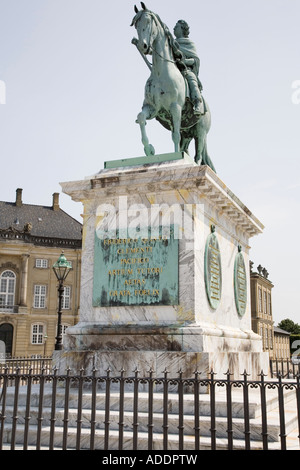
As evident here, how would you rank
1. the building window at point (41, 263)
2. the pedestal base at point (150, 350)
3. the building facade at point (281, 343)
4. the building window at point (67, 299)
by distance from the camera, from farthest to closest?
the building facade at point (281, 343), the building window at point (67, 299), the building window at point (41, 263), the pedestal base at point (150, 350)

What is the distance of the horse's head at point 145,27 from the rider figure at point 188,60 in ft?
3.24

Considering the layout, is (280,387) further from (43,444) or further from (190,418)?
(43,444)

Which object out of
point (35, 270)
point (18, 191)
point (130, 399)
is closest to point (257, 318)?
point (35, 270)

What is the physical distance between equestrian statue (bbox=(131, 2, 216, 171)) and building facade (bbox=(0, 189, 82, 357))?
47602 mm

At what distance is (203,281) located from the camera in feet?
27.6

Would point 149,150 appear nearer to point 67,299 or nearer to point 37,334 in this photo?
point 67,299

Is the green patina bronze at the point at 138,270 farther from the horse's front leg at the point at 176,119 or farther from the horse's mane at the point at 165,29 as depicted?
the horse's mane at the point at 165,29

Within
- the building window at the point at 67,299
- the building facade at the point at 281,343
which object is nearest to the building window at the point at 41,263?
the building window at the point at 67,299

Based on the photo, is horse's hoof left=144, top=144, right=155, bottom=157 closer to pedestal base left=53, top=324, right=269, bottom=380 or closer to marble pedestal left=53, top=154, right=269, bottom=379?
marble pedestal left=53, top=154, right=269, bottom=379

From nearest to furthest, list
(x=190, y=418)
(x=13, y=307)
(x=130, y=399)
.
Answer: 1. (x=190, y=418)
2. (x=130, y=399)
3. (x=13, y=307)

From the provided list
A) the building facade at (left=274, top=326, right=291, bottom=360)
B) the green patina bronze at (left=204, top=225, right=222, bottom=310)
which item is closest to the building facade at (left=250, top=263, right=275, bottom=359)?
the building facade at (left=274, top=326, right=291, bottom=360)

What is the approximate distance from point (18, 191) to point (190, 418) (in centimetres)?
5886

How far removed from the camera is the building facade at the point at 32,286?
55594 mm

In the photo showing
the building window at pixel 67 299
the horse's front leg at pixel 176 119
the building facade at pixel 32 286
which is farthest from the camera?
the building window at pixel 67 299
